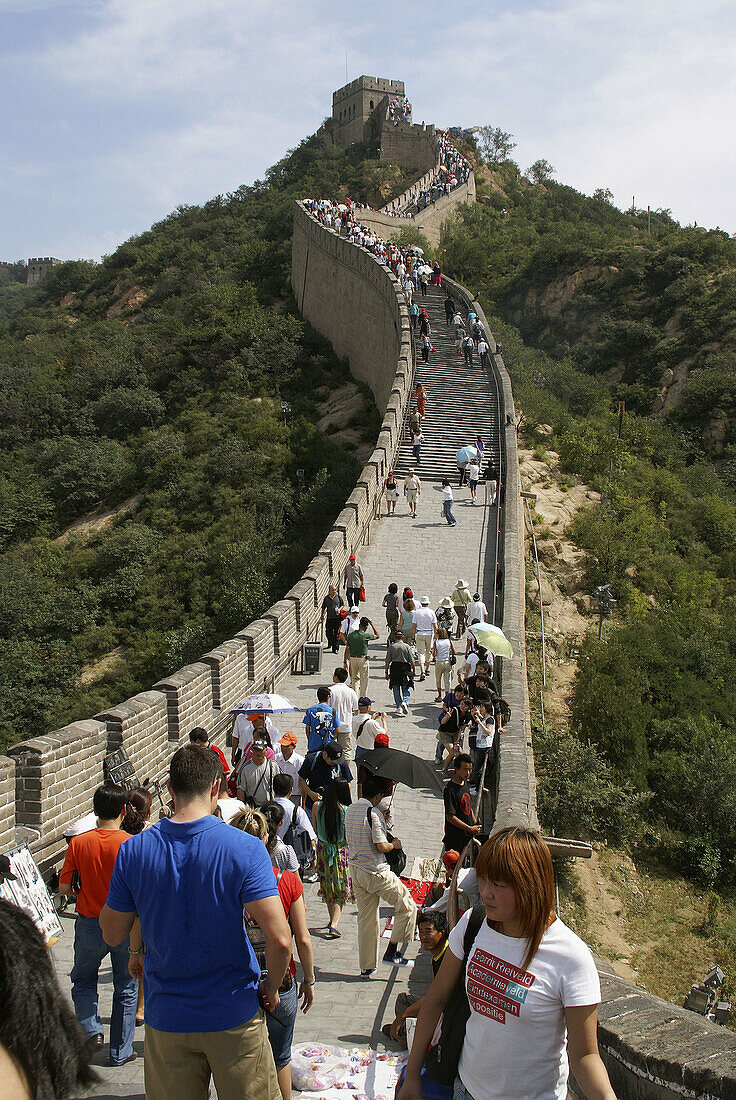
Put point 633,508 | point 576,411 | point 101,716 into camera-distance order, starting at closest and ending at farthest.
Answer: point 101,716 → point 633,508 → point 576,411

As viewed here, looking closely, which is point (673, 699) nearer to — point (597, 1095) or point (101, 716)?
point (101, 716)

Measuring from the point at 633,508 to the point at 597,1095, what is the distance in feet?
67.7

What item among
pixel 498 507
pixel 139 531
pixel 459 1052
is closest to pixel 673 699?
pixel 498 507

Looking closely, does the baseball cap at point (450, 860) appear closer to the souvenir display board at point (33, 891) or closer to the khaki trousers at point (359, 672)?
the souvenir display board at point (33, 891)

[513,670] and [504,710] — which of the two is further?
[513,670]

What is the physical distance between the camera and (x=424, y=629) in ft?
40.0

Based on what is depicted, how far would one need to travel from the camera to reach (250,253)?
157ft

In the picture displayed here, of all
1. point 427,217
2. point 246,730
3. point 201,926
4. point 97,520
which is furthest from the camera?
point 427,217

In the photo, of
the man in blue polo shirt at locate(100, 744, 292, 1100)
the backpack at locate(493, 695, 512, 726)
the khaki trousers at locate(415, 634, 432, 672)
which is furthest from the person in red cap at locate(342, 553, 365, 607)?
the man in blue polo shirt at locate(100, 744, 292, 1100)

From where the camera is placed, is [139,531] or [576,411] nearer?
[139,531]

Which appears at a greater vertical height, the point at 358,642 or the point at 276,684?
the point at 358,642

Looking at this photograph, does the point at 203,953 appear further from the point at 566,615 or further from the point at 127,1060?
the point at 566,615

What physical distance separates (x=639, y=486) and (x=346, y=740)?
56.8 ft

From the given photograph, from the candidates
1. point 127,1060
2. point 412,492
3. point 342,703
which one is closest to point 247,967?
point 127,1060
